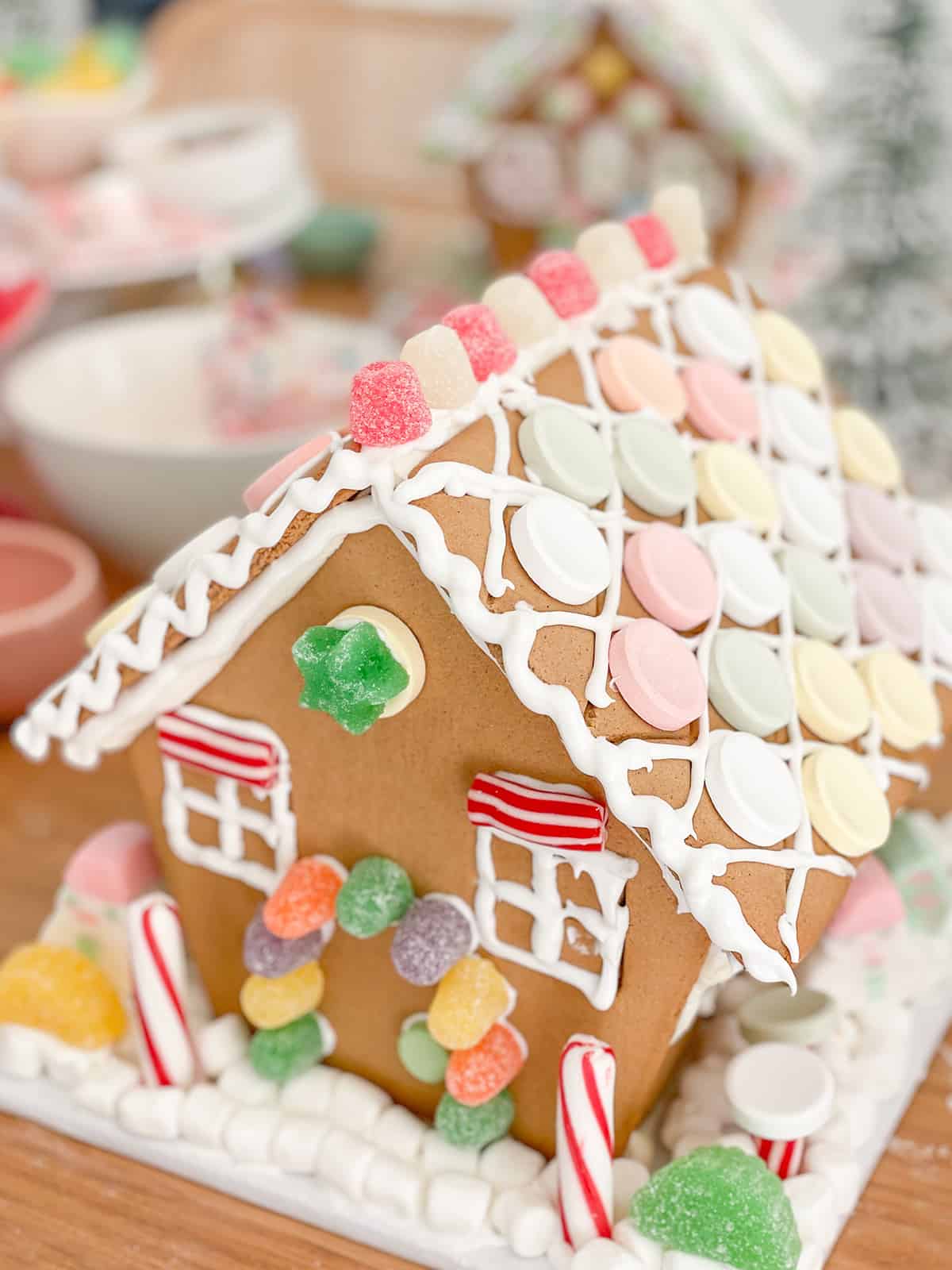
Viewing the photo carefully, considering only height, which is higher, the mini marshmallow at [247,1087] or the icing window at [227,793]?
the icing window at [227,793]

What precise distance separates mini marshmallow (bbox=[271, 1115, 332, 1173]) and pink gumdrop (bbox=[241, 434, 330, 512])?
1.19ft

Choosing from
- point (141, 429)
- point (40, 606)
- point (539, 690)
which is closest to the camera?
point (539, 690)

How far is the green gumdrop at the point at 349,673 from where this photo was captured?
674mm

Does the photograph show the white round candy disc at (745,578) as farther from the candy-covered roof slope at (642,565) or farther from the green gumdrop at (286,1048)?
the green gumdrop at (286,1048)

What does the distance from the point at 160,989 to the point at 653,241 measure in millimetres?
561

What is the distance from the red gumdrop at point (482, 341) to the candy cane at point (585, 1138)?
357mm

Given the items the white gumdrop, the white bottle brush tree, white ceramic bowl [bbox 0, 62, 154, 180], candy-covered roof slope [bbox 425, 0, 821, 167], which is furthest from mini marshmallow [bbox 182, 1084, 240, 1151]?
white ceramic bowl [bbox 0, 62, 154, 180]

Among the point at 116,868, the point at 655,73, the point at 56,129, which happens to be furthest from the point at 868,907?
the point at 56,129

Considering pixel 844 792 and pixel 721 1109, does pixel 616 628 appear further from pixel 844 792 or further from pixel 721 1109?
pixel 721 1109

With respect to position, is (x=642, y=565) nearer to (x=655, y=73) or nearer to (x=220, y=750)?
(x=220, y=750)

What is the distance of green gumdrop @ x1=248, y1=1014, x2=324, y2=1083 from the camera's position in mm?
864

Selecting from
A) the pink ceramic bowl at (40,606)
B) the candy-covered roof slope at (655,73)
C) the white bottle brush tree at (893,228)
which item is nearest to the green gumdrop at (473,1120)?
the pink ceramic bowl at (40,606)

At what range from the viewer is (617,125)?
5.72ft

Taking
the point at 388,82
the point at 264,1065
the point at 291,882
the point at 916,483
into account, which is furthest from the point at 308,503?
the point at 388,82
